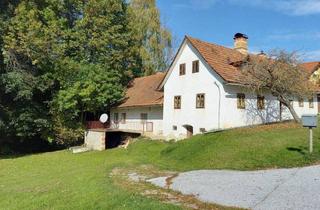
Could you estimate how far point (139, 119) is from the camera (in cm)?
3166

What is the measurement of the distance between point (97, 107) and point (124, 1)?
13.9m

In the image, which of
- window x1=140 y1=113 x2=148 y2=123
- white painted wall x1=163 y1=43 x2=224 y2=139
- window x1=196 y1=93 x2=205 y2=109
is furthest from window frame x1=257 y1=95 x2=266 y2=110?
window x1=140 y1=113 x2=148 y2=123

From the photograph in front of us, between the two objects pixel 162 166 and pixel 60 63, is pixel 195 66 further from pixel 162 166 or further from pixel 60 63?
pixel 60 63

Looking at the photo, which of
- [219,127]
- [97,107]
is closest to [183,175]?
[219,127]

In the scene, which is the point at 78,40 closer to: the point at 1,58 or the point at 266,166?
the point at 1,58

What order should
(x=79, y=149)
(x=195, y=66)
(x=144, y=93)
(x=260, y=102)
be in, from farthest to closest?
(x=144, y=93) → (x=79, y=149) → (x=260, y=102) → (x=195, y=66)

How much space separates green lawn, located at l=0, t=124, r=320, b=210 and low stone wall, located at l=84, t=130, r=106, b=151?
23.7ft

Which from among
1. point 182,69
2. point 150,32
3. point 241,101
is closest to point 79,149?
point 182,69

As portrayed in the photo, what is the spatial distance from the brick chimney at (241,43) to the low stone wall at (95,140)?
47.6 ft

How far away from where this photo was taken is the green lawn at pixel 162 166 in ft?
33.2

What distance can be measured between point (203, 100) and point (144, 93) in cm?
909

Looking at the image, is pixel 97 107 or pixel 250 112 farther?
pixel 97 107

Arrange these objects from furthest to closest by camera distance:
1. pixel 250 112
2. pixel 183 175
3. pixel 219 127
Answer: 1. pixel 250 112
2. pixel 219 127
3. pixel 183 175

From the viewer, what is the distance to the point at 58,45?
103ft
